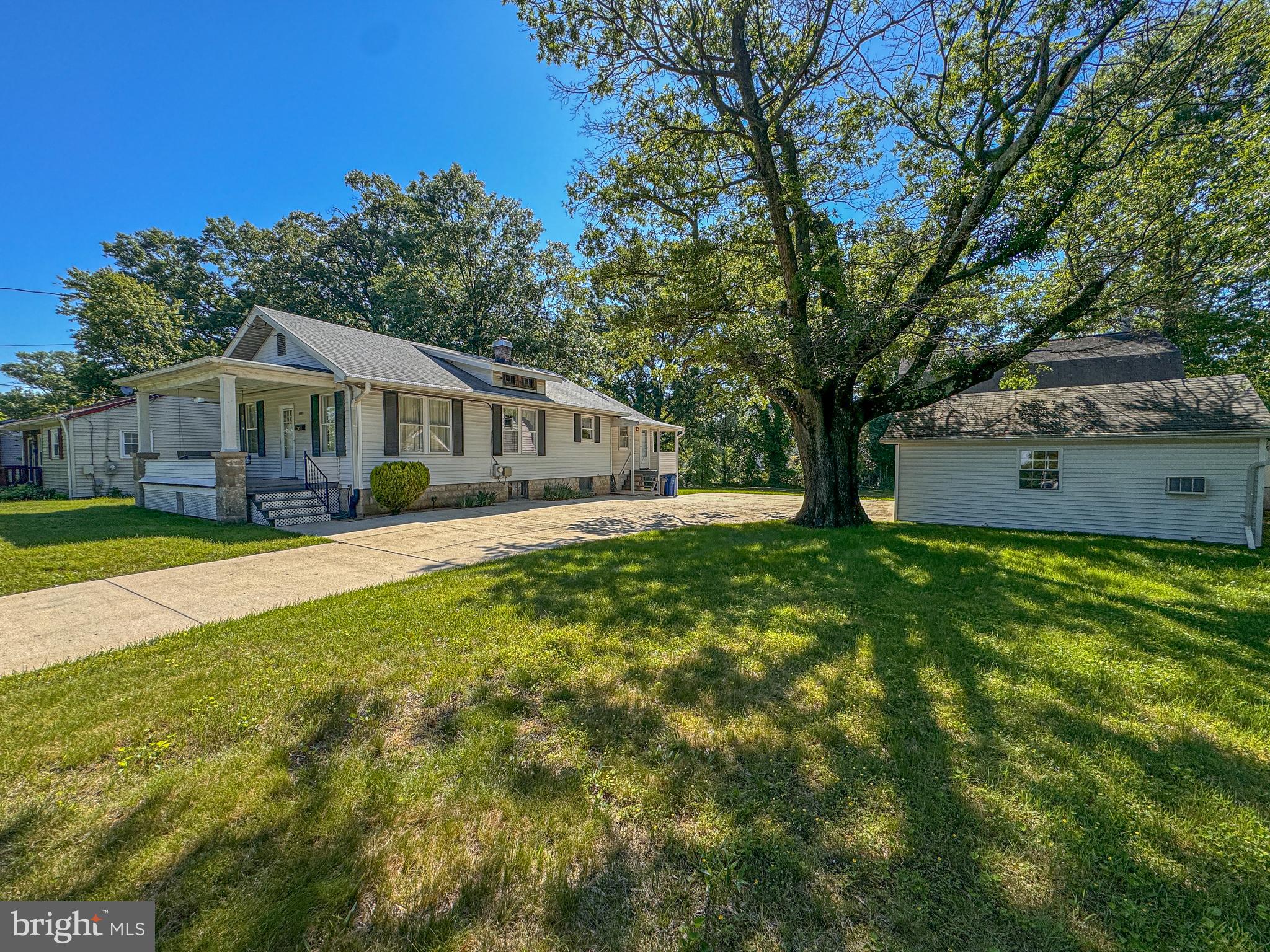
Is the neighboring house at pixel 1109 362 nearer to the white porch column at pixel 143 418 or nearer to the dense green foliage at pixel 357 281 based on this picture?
the dense green foliage at pixel 357 281

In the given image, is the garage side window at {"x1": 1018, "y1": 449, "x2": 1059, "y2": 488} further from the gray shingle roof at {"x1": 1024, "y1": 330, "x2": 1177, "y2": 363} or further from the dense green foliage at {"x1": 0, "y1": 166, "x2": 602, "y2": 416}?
the dense green foliage at {"x1": 0, "y1": 166, "x2": 602, "y2": 416}

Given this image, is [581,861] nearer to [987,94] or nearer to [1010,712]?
[1010,712]

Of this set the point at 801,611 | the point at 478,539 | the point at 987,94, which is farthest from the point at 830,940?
the point at 987,94

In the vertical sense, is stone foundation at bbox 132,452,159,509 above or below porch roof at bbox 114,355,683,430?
below

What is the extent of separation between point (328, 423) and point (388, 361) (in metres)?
2.20

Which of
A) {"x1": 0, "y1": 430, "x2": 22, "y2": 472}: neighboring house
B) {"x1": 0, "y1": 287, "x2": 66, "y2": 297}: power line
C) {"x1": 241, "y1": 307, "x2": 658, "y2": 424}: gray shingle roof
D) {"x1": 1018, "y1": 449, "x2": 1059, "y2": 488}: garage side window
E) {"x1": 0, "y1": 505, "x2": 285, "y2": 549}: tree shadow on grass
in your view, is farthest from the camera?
{"x1": 0, "y1": 430, "x2": 22, "y2": 472}: neighboring house

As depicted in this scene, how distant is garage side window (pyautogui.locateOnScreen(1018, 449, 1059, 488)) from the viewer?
35.2ft

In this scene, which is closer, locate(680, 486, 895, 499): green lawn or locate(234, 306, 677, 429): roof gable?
locate(234, 306, 677, 429): roof gable

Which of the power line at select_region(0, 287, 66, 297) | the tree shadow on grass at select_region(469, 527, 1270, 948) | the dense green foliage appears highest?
the dense green foliage

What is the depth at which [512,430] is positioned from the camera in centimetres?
1478

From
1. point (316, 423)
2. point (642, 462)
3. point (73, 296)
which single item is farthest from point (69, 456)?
point (642, 462)

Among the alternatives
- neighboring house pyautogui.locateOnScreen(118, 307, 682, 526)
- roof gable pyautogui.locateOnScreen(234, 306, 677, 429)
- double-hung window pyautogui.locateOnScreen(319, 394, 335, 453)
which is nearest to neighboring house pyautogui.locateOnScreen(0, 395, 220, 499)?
neighboring house pyautogui.locateOnScreen(118, 307, 682, 526)

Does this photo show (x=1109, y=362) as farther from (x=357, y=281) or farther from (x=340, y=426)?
(x=357, y=281)

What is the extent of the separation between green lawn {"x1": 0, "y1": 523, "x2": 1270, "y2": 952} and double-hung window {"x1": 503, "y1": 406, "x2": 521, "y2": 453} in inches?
418
